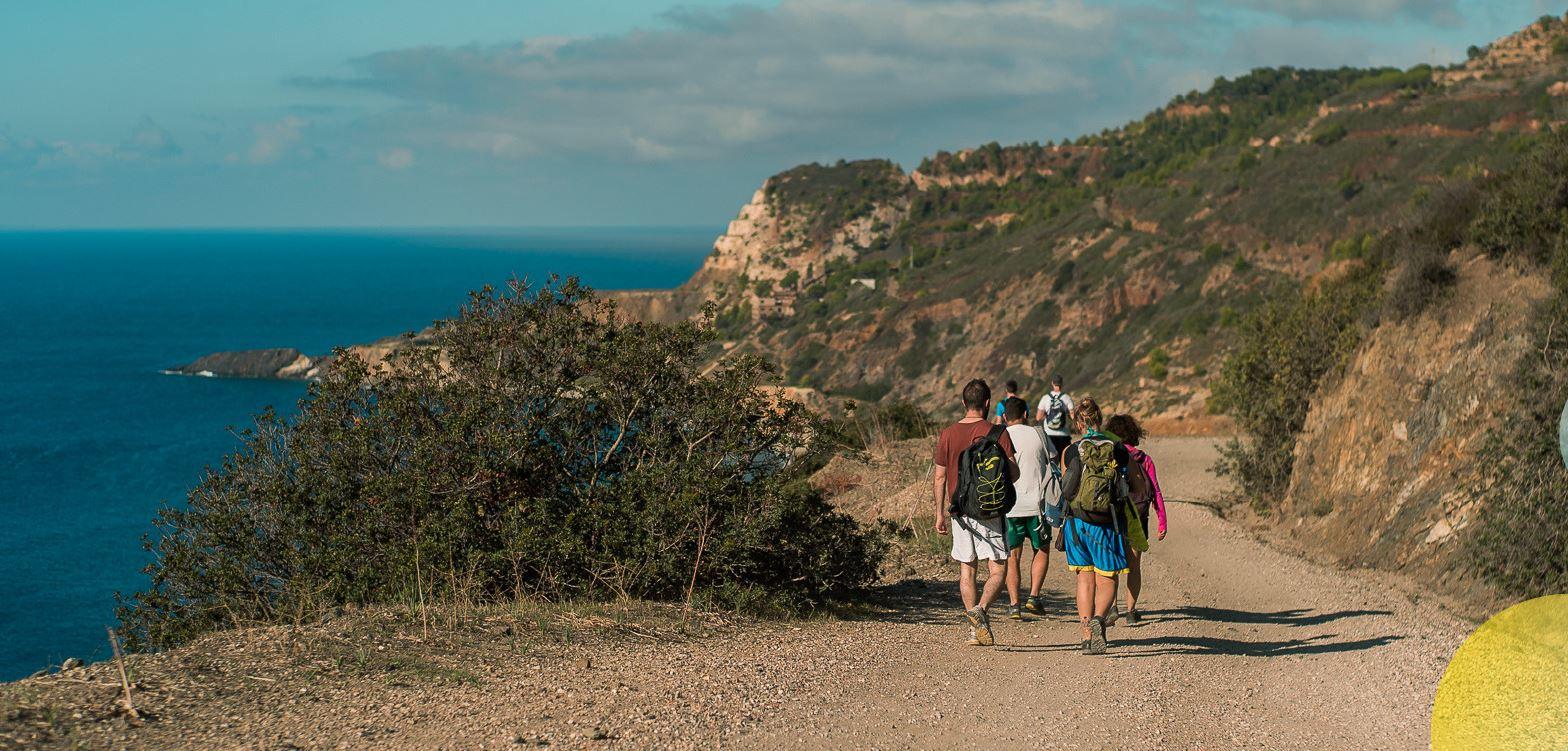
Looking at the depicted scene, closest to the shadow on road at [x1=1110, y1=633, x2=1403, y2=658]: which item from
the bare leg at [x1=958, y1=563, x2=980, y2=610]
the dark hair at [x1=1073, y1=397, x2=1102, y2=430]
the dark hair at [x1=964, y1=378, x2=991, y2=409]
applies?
the bare leg at [x1=958, y1=563, x2=980, y2=610]

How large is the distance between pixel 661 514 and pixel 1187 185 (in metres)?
65.0

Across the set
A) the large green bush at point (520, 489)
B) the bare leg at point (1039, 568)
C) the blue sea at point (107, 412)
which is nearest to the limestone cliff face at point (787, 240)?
the blue sea at point (107, 412)

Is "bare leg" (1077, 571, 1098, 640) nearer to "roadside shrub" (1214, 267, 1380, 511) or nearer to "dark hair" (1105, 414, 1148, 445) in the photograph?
"dark hair" (1105, 414, 1148, 445)

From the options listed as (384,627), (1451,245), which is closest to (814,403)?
(1451,245)

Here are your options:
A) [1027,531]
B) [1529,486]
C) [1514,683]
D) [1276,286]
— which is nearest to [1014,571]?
[1027,531]

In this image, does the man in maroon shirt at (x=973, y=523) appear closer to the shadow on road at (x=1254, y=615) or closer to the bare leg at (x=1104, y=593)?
the bare leg at (x=1104, y=593)

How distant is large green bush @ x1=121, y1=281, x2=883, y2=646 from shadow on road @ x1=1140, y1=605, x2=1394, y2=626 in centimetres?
246

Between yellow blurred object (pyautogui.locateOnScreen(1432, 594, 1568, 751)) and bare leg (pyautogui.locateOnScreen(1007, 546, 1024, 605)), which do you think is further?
bare leg (pyautogui.locateOnScreen(1007, 546, 1024, 605))

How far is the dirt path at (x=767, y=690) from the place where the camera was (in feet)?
19.0

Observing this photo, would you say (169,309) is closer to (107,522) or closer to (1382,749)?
(107,522)

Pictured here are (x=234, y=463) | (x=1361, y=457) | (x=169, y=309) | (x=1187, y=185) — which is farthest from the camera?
(x=169, y=309)

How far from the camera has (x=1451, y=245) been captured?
1739 cm

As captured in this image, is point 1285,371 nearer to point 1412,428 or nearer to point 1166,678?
point 1412,428

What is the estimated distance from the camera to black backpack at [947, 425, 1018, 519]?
313 inches
